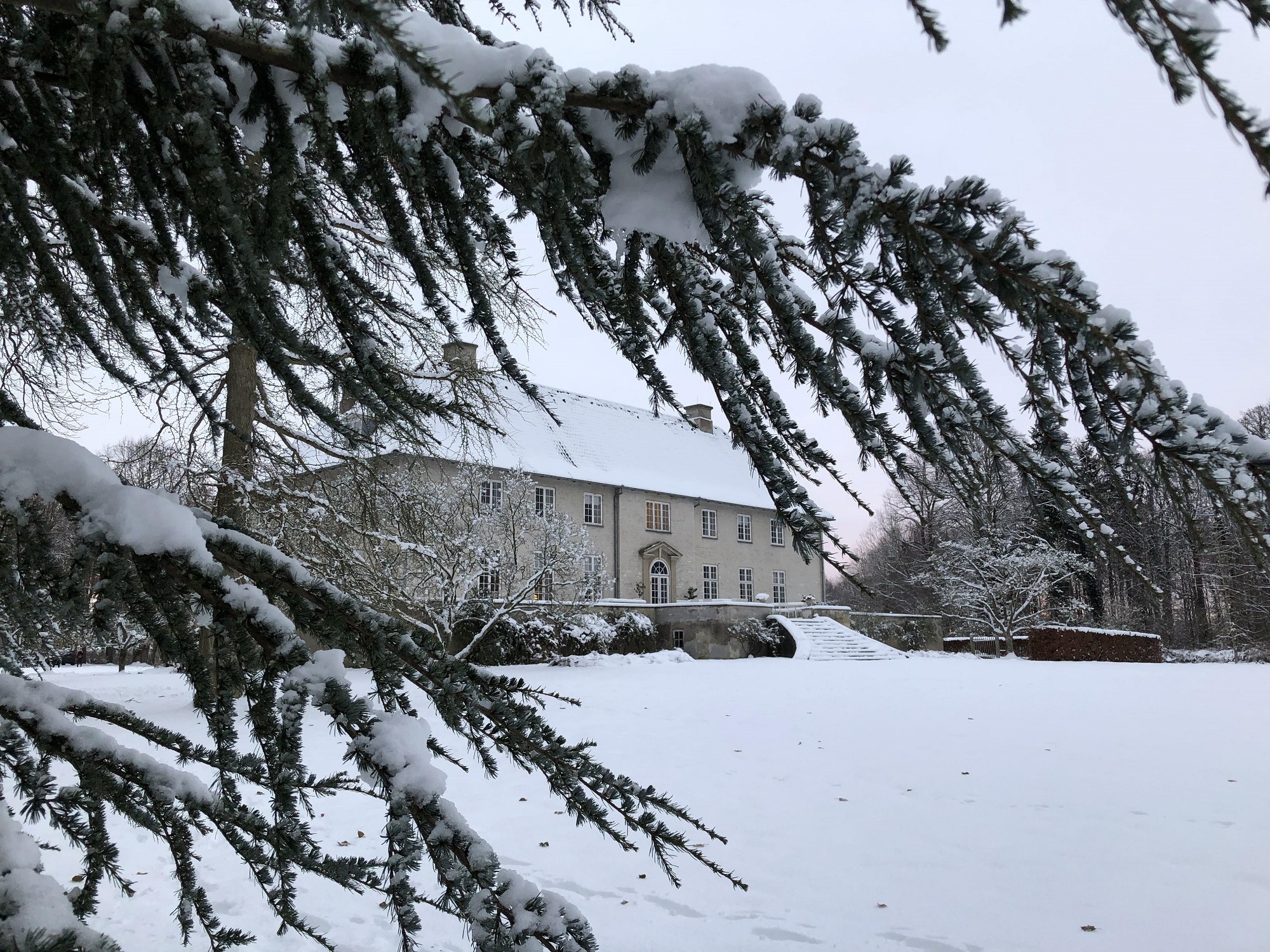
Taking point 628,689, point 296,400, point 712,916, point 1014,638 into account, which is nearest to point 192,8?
point 296,400

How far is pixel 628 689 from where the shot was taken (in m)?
12.3

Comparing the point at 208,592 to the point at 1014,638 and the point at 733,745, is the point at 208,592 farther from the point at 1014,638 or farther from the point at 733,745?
the point at 1014,638

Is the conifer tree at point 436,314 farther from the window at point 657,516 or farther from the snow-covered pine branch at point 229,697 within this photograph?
the window at point 657,516

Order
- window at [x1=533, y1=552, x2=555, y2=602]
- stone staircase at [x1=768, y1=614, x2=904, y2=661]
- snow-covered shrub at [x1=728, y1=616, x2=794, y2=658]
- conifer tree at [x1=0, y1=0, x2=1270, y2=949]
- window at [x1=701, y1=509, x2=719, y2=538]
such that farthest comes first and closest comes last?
window at [x1=701, y1=509, x2=719, y2=538] → snow-covered shrub at [x1=728, y1=616, x2=794, y2=658] → stone staircase at [x1=768, y1=614, x2=904, y2=661] → window at [x1=533, y1=552, x2=555, y2=602] → conifer tree at [x1=0, y1=0, x2=1270, y2=949]

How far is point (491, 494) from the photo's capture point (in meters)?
20.2

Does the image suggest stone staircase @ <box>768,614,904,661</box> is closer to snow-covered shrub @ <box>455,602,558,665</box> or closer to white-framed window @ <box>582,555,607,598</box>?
white-framed window @ <box>582,555,607,598</box>

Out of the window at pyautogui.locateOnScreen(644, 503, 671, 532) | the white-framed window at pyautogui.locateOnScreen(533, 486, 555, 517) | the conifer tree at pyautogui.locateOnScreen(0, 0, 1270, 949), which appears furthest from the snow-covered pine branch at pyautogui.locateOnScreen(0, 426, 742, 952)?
the window at pyautogui.locateOnScreen(644, 503, 671, 532)

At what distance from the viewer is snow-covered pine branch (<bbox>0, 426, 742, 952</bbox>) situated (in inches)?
56.6

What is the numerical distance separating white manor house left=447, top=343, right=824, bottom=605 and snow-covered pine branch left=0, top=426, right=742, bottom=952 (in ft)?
67.7

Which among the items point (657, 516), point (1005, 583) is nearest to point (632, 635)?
point (657, 516)

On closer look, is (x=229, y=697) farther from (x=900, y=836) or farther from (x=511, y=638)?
(x=511, y=638)

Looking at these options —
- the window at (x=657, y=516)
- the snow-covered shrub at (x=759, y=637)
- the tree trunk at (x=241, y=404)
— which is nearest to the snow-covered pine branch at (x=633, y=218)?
the tree trunk at (x=241, y=404)

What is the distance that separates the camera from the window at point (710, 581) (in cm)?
3041

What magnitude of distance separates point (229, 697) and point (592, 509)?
25396 millimetres
